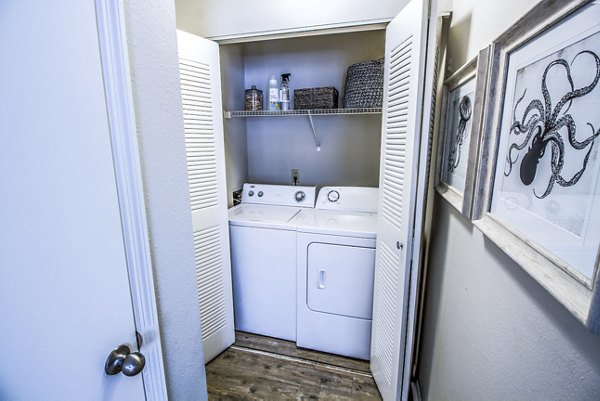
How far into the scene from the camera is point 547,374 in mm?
530

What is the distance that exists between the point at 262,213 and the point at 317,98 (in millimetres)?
1029

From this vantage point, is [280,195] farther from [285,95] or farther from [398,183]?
[398,183]

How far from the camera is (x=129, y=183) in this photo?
69 cm

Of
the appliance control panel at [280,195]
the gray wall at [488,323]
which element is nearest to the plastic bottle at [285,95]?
the appliance control panel at [280,195]

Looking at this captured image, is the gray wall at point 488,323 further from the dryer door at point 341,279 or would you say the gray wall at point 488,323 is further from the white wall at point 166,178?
the white wall at point 166,178

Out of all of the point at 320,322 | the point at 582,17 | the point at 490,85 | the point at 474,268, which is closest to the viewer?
the point at 582,17

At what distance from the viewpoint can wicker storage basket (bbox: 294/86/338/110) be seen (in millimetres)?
Result: 2221

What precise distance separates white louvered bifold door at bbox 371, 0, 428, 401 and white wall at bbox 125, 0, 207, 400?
931 mm

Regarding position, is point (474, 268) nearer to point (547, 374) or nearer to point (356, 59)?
point (547, 374)

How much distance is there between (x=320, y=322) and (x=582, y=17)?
78.9 inches

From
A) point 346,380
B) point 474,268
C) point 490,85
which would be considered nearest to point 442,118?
point 490,85

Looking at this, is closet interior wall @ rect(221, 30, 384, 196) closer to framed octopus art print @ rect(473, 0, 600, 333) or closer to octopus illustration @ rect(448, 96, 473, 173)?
octopus illustration @ rect(448, 96, 473, 173)

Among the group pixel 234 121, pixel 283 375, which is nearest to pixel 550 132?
pixel 283 375

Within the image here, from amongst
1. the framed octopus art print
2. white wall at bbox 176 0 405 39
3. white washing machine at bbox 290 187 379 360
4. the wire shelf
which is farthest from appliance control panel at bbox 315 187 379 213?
the framed octopus art print
